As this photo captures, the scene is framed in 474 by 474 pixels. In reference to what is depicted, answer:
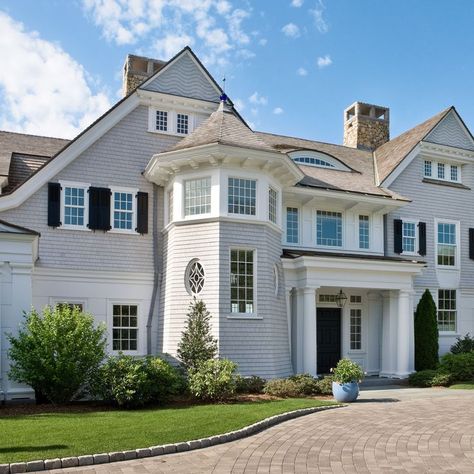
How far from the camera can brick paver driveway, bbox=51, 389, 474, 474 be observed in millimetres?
8297

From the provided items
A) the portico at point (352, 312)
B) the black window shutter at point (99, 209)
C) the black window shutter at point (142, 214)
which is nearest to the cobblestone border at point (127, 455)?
the portico at point (352, 312)

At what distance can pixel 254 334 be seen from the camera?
56.6ft

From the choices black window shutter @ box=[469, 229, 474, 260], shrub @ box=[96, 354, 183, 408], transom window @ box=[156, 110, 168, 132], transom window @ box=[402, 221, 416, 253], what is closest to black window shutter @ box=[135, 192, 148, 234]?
transom window @ box=[156, 110, 168, 132]

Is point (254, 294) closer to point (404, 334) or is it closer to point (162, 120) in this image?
point (404, 334)

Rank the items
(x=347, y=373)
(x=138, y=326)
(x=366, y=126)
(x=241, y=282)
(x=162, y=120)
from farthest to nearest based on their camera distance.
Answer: (x=366, y=126), (x=162, y=120), (x=138, y=326), (x=241, y=282), (x=347, y=373)

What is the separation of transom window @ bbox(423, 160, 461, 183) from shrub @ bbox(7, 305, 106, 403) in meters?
16.8

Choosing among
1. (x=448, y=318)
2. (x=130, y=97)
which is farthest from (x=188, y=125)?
(x=448, y=318)

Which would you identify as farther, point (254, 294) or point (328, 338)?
point (328, 338)

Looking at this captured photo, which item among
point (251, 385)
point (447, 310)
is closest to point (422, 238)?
point (447, 310)

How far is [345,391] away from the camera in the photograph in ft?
49.0

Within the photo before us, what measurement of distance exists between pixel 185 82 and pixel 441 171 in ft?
40.3

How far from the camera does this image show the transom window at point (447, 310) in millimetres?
23875

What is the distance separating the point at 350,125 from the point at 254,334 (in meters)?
16.4

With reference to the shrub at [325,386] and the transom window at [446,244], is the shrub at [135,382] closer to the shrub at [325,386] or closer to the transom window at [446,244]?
the shrub at [325,386]
